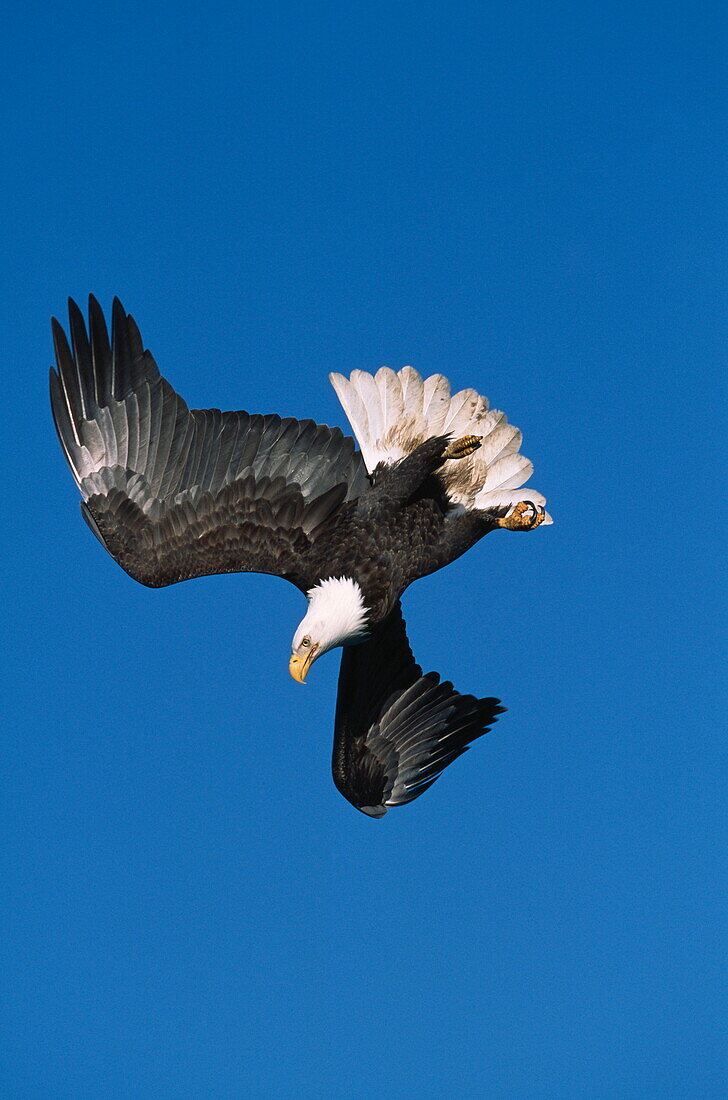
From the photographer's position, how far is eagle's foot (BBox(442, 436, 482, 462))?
724 cm

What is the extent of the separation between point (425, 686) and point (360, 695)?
1.20ft

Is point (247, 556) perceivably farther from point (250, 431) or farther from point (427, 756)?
point (427, 756)

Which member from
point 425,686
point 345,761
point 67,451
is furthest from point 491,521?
point 67,451

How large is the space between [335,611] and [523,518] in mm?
1398

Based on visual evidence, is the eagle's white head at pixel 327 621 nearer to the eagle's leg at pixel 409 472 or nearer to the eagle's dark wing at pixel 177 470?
the eagle's dark wing at pixel 177 470

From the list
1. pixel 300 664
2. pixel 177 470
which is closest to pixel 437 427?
pixel 177 470

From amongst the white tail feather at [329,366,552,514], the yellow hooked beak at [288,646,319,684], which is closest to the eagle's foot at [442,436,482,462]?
the white tail feather at [329,366,552,514]

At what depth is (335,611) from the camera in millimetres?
6668

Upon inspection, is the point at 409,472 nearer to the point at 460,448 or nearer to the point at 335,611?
the point at 460,448

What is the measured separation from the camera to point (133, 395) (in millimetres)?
6980

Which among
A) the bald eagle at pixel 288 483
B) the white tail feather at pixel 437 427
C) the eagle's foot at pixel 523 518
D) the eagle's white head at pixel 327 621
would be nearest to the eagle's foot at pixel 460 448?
the bald eagle at pixel 288 483

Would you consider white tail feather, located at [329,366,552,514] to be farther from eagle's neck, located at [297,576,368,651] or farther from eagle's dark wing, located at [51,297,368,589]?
eagle's neck, located at [297,576,368,651]

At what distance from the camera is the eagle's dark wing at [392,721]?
303 inches

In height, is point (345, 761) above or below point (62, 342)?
below
